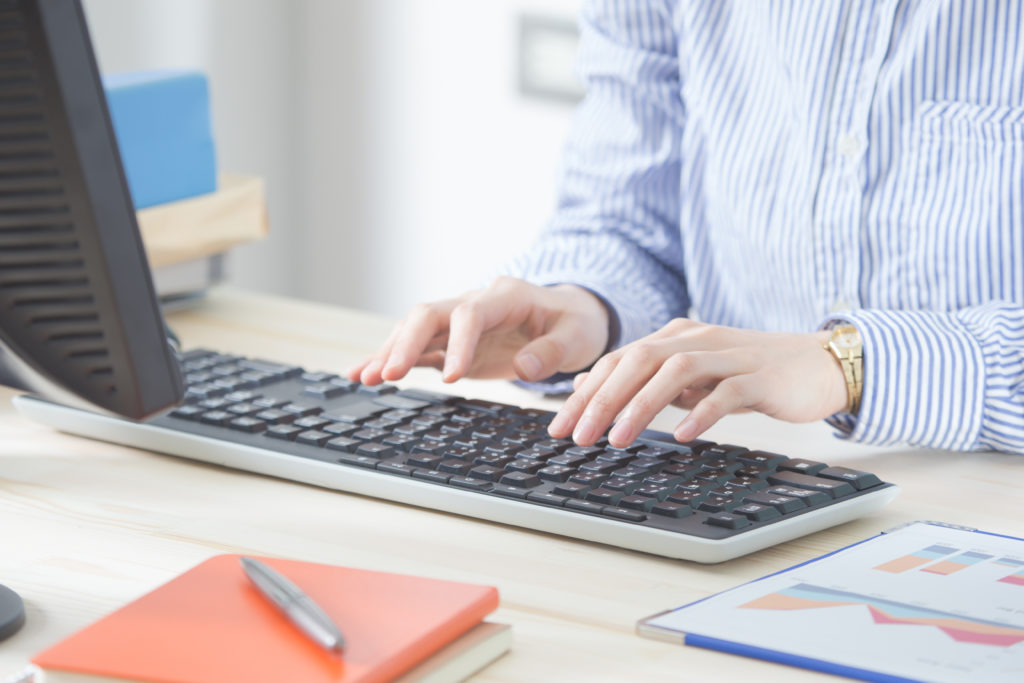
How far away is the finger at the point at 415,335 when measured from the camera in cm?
86

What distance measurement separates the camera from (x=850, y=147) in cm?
104

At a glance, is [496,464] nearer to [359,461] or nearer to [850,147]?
[359,461]

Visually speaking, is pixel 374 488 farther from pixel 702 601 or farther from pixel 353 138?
pixel 353 138

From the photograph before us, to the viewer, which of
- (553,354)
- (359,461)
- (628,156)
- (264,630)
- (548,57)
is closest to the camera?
(264,630)

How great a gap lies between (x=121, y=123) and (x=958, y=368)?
82 cm

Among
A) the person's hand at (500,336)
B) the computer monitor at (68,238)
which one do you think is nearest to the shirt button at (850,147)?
the person's hand at (500,336)

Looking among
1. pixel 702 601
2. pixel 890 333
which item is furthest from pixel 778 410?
pixel 702 601

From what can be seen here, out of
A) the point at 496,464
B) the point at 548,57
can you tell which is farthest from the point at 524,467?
the point at 548,57

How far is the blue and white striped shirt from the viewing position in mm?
883

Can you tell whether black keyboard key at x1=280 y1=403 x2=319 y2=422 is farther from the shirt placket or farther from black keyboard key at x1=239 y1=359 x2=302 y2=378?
the shirt placket

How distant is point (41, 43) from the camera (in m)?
0.48

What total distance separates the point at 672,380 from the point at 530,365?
0.17 m

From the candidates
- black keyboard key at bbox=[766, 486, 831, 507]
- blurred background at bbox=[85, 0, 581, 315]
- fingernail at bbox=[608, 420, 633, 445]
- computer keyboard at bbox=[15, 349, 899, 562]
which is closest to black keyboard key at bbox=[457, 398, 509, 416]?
computer keyboard at bbox=[15, 349, 899, 562]

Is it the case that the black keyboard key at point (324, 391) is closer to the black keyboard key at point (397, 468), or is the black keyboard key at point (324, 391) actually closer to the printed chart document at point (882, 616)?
the black keyboard key at point (397, 468)
